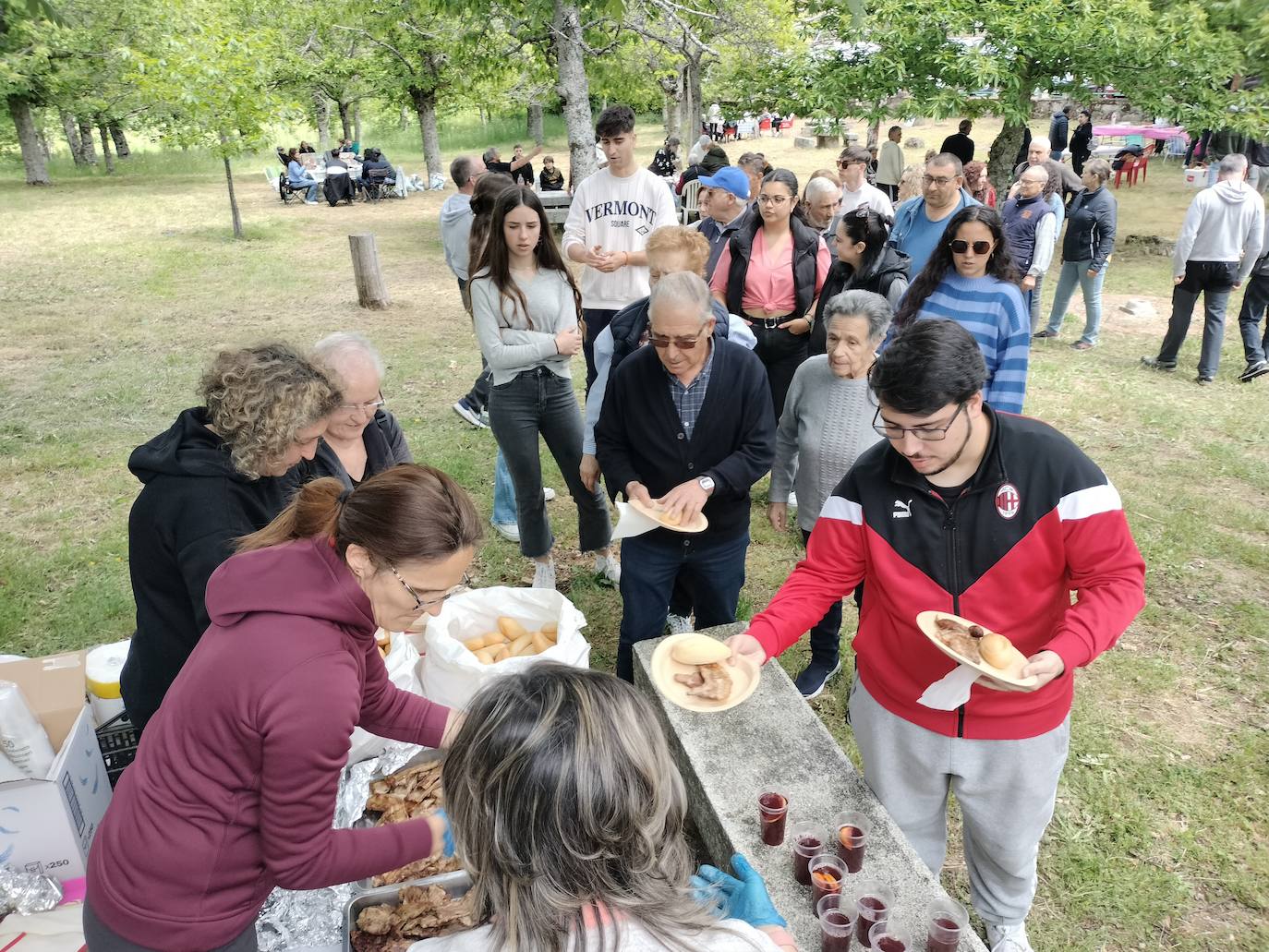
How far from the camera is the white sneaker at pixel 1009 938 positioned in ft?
8.39

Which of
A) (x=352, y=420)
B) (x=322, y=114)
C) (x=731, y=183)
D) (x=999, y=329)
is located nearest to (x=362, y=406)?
(x=352, y=420)

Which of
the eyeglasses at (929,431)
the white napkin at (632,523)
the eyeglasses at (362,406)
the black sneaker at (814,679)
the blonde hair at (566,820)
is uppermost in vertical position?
the eyeglasses at (929,431)

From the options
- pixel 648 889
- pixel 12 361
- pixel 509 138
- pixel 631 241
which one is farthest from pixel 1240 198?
pixel 509 138

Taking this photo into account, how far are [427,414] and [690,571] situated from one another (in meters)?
4.50

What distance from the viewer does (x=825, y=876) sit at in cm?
214

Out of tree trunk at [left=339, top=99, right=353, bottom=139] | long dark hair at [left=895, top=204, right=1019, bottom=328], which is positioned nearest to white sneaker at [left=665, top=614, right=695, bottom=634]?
long dark hair at [left=895, top=204, right=1019, bottom=328]

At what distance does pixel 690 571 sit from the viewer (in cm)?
340

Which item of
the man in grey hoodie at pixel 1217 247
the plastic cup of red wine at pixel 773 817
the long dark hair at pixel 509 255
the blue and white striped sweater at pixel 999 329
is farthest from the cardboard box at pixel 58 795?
the man in grey hoodie at pixel 1217 247

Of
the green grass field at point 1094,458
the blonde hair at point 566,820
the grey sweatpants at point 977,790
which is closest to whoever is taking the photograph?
the blonde hair at point 566,820

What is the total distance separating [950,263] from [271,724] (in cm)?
383

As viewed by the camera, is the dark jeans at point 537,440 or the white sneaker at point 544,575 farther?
the white sneaker at point 544,575

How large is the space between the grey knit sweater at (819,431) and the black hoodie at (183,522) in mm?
2247

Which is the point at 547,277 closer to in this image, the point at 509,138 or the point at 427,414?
the point at 427,414

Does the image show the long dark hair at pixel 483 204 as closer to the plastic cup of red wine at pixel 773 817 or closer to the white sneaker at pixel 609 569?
the white sneaker at pixel 609 569
